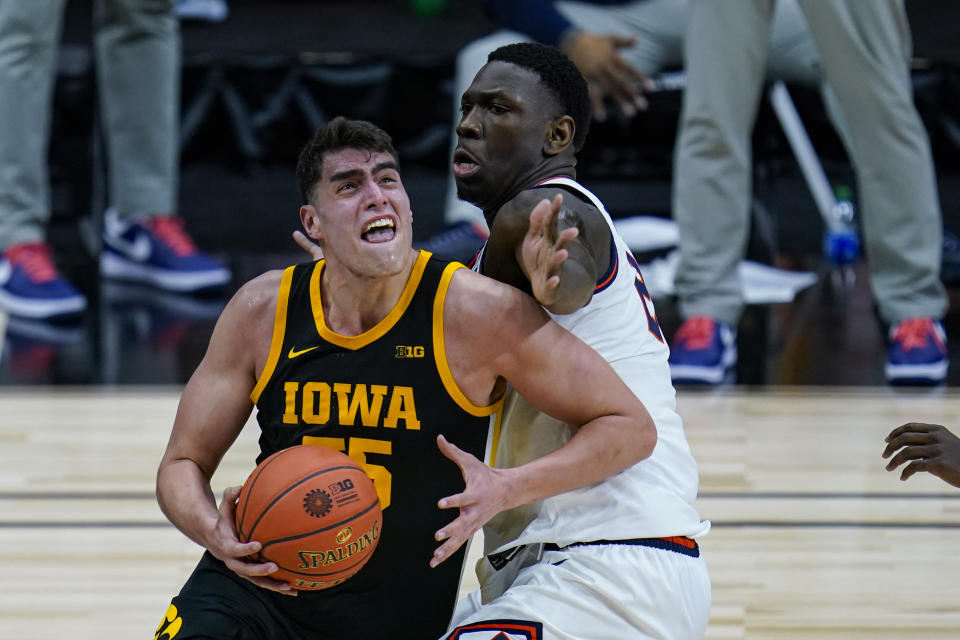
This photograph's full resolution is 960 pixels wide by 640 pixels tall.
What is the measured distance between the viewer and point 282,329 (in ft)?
9.07

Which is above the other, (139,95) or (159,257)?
(139,95)

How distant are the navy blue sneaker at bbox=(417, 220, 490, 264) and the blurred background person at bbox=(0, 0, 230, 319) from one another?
3.68ft

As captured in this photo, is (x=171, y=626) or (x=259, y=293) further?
(x=259, y=293)

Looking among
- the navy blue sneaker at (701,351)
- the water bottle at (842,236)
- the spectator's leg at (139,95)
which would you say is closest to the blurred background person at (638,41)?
the water bottle at (842,236)

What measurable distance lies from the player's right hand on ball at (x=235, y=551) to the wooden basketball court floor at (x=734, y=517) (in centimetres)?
85

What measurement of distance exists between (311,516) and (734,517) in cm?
182

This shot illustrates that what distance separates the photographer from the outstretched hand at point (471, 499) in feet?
7.88

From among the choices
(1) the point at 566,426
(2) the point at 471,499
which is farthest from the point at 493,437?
(2) the point at 471,499

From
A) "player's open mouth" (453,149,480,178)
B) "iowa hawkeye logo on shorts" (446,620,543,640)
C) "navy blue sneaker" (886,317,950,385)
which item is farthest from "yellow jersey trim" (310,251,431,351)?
"navy blue sneaker" (886,317,950,385)

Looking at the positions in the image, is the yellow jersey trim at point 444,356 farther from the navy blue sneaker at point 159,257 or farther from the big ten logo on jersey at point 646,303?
the navy blue sneaker at point 159,257

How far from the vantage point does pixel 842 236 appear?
6.93m

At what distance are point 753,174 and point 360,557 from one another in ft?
14.9

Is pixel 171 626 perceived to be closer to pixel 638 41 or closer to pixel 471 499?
pixel 471 499

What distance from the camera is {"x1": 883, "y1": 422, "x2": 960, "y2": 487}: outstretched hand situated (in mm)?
2754
